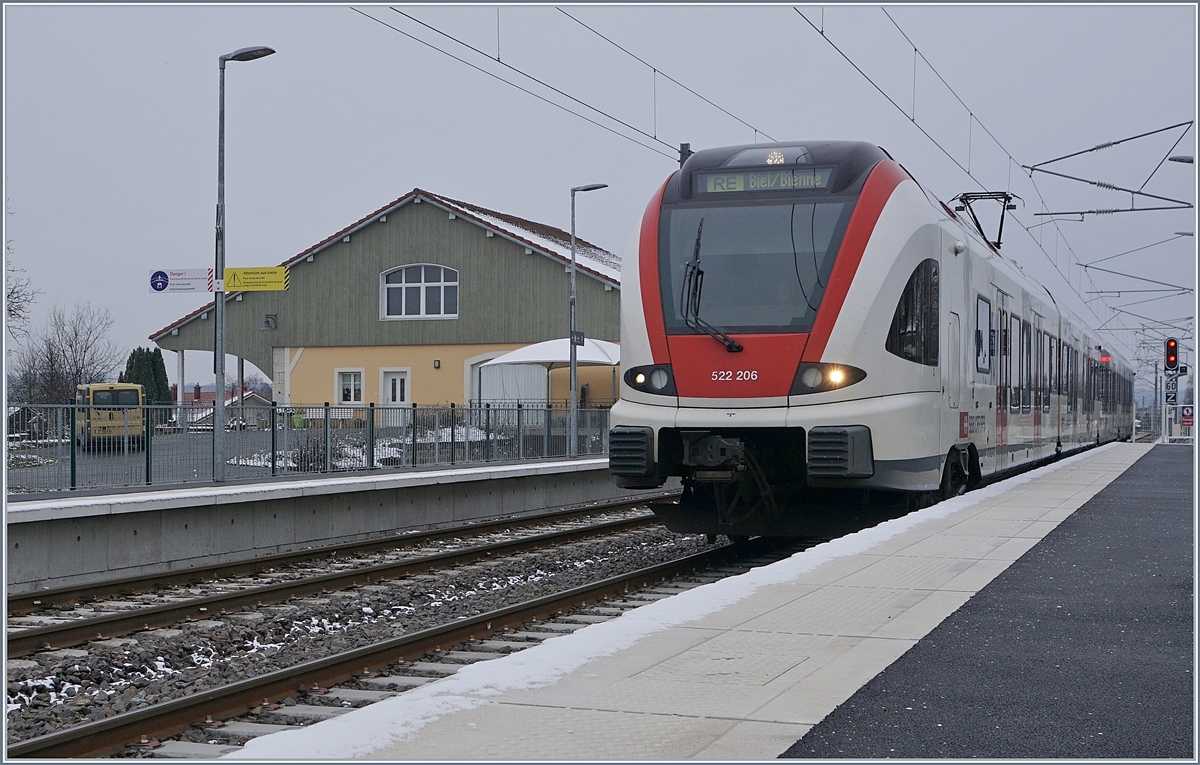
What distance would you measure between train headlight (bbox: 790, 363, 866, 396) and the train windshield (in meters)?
0.33

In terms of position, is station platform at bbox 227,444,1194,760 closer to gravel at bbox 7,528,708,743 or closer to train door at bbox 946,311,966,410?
gravel at bbox 7,528,708,743

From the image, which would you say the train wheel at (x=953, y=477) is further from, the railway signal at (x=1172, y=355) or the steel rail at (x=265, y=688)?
the railway signal at (x=1172, y=355)

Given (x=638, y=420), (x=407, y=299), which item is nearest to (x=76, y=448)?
(x=638, y=420)

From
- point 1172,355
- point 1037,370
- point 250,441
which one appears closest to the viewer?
point 250,441

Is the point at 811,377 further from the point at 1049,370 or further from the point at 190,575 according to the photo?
the point at 1049,370

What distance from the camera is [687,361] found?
36.4 feet

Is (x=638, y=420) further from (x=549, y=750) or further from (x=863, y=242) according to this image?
(x=549, y=750)

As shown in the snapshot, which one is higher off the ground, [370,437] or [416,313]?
[416,313]

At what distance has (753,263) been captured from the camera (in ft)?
36.4

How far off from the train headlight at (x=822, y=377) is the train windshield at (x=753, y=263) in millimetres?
333

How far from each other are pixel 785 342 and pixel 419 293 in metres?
33.0

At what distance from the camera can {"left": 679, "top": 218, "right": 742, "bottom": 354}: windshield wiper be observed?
1109 cm

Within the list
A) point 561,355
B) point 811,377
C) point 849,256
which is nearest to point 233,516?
point 811,377

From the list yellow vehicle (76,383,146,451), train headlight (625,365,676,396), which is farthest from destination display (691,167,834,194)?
yellow vehicle (76,383,146,451)
